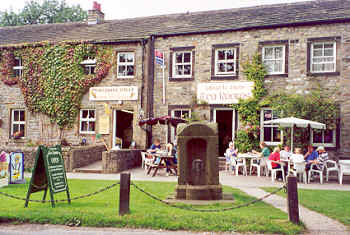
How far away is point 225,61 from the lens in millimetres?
17547

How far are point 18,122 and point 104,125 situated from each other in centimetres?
535

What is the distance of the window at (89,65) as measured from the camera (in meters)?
19.5

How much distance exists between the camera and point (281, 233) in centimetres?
584

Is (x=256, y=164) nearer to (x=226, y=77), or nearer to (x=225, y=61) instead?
(x=226, y=77)

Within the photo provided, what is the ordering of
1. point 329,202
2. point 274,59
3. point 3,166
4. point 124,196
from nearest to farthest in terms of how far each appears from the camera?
point 124,196 < point 329,202 < point 3,166 < point 274,59

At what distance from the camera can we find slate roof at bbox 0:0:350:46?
16844 mm

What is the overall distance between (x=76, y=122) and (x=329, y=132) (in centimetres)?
1277

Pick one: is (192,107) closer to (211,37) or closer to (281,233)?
(211,37)

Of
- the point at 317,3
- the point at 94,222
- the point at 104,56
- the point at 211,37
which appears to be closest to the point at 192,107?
the point at 211,37

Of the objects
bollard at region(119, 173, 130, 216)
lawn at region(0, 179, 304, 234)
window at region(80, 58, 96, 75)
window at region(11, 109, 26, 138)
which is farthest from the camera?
window at region(11, 109, 26, 138)

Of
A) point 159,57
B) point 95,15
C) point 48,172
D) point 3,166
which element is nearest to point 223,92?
point 159,57

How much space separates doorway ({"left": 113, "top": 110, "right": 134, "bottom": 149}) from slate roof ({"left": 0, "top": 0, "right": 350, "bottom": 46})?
4.20 meters

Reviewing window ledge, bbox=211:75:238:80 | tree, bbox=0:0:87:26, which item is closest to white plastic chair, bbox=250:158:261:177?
window ledge, bbox=211:75:238:80

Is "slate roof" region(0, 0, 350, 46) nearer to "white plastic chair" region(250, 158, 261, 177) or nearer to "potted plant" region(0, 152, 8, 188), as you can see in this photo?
"white plastic chair" region(250, 158, 261, 177)
